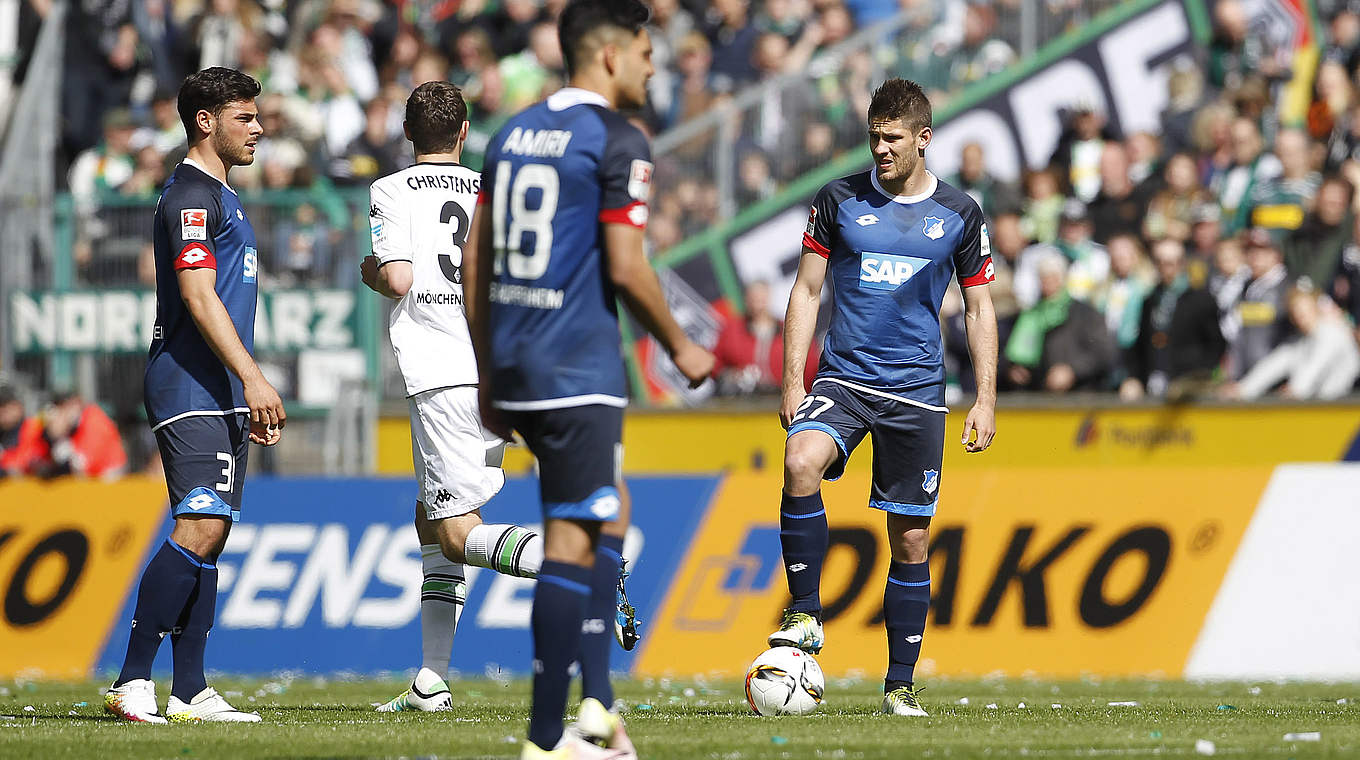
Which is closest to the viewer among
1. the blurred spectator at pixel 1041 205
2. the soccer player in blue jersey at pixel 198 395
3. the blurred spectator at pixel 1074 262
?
the soccer player in blue jersey at pixel 198 395

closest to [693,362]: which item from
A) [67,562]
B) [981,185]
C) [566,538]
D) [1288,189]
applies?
[566,538]

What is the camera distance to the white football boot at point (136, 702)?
8.47 m

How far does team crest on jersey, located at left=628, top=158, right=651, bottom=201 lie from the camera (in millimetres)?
6348

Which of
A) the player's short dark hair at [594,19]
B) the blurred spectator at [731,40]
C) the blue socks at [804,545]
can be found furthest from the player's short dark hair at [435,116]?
the blurred spectator at [731,40]

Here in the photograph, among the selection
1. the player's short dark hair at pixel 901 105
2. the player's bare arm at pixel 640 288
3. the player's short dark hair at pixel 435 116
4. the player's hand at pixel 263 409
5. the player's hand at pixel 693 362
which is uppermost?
the player's short dark hair at pixel 901 105

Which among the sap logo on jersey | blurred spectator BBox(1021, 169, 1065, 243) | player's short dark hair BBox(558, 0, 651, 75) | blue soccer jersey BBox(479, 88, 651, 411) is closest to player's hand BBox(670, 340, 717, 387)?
blue soccer jersey BBox(479, 88, 651, 411)

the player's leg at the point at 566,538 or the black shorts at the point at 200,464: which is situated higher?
the player's leg at the point at 566,538

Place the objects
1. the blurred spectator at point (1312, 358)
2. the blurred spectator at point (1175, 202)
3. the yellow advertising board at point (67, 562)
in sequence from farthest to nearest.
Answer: the blurred spectator at point (1175, 202) < the blurred spectator at point (1312, 358) < the yellow advertising board at point (67, 562)

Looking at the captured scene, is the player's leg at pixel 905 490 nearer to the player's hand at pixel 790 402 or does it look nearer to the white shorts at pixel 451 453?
the player's hand at pixel 790 402

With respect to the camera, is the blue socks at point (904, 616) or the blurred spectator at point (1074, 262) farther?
the blurred spectator at point (1074, 262)

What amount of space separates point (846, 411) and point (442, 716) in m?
2.31

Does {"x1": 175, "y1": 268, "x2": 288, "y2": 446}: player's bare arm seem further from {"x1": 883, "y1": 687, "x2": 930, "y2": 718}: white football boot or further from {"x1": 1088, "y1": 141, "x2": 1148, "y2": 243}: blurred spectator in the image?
{"x1": 1088, "y1": 141, "x2": 1148, "y2": 243}: blurred spectator

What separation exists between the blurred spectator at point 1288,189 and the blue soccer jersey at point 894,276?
26.2 ft

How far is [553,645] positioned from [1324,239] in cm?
1122
